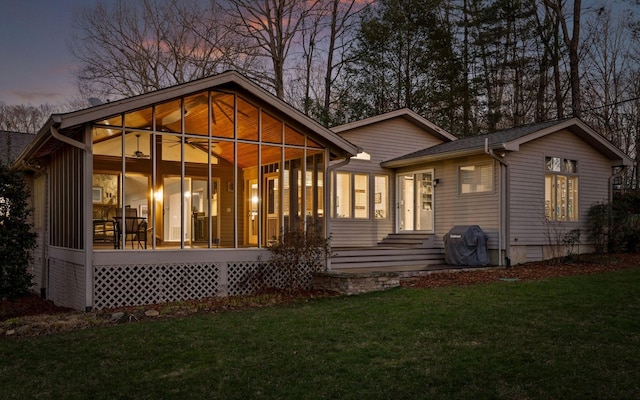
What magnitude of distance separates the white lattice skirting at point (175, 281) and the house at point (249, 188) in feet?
0.08

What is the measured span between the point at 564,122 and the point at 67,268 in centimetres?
1237

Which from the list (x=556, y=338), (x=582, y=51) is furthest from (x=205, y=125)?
(x=582, y=51)

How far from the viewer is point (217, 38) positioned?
950 inches

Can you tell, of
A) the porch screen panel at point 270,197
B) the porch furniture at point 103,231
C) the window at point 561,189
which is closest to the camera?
the porch furniture at point 103,231

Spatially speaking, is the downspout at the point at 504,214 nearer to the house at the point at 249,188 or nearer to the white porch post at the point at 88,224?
the house at the point at 249,188

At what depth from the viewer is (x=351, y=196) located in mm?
15992

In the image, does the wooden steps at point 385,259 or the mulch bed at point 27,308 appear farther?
the wooden steps at point 385,259

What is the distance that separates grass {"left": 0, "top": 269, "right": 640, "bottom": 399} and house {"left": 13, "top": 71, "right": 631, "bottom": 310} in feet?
6.69

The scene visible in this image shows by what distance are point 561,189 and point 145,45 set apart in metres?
18.4

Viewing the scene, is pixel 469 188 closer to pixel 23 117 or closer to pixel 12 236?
pixel 12 236

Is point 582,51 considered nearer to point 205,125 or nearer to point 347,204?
point 347,204

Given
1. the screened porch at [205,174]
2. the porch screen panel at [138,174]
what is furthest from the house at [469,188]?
the porch screen panel at [138,174]

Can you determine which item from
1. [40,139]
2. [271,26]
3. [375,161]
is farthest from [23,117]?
[40,139]

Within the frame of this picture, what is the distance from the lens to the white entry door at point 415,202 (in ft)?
52.6
